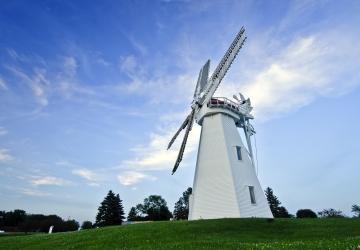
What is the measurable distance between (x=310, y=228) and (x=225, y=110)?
1673cm

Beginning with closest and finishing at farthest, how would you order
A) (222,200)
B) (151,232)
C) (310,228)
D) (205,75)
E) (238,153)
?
1. (151,232)
2. (310,228)
3. (222,200)
4. (238,153)
5. (205,75)

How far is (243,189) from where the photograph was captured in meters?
35.8

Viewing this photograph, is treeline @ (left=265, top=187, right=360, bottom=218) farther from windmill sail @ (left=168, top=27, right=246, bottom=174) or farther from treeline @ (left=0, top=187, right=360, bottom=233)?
windmill sail @ (left=168, top=27, right=246, bottom=174)

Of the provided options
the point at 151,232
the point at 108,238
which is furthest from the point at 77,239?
the point at 151,232

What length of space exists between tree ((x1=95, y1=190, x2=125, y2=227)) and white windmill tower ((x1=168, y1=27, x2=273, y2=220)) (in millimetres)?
54792

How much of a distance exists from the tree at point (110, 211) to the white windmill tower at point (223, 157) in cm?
5479

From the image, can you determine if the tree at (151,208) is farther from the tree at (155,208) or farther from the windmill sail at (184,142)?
the windmill sail at (184,142)

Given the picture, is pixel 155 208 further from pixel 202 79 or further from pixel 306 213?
pixel 202 79

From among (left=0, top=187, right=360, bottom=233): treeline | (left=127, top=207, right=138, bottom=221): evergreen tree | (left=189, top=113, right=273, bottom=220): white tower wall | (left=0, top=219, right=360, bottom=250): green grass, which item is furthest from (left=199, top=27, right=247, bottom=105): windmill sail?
(left=127, top=207, right=138, bottom=221): evergreen tree

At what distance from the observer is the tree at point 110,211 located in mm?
91188

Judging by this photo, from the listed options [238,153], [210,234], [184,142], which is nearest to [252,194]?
[238,153]

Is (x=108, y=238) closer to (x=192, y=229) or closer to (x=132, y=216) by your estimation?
(x=192, y=229)

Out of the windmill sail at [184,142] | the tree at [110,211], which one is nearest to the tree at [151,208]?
the tree at [110,211]

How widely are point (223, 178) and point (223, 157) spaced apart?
230 centimetres
